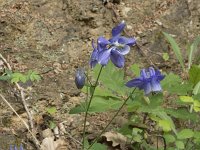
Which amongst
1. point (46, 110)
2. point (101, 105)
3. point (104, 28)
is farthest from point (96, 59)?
point (104, 28)

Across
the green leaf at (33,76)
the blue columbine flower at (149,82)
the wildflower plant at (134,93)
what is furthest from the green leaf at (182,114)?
the green leaf at (33,76)

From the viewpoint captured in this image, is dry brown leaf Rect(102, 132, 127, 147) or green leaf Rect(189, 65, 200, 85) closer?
green leaf Rect(189, 65, 200, 85)

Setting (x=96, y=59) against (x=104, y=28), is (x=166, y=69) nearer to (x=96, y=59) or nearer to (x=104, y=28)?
(x=104, y=28)

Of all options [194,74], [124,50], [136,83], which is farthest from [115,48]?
[194,74]

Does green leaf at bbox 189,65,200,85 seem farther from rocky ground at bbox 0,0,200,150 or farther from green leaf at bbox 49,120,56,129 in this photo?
green leaf at bbox 49,120,56,129

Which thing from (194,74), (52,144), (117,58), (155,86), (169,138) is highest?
(117,58)

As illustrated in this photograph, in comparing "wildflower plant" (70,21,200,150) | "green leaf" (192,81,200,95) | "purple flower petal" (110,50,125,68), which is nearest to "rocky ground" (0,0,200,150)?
"wildflower plant" (70,21,200,150)

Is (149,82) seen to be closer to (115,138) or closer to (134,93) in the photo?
(134,93)
